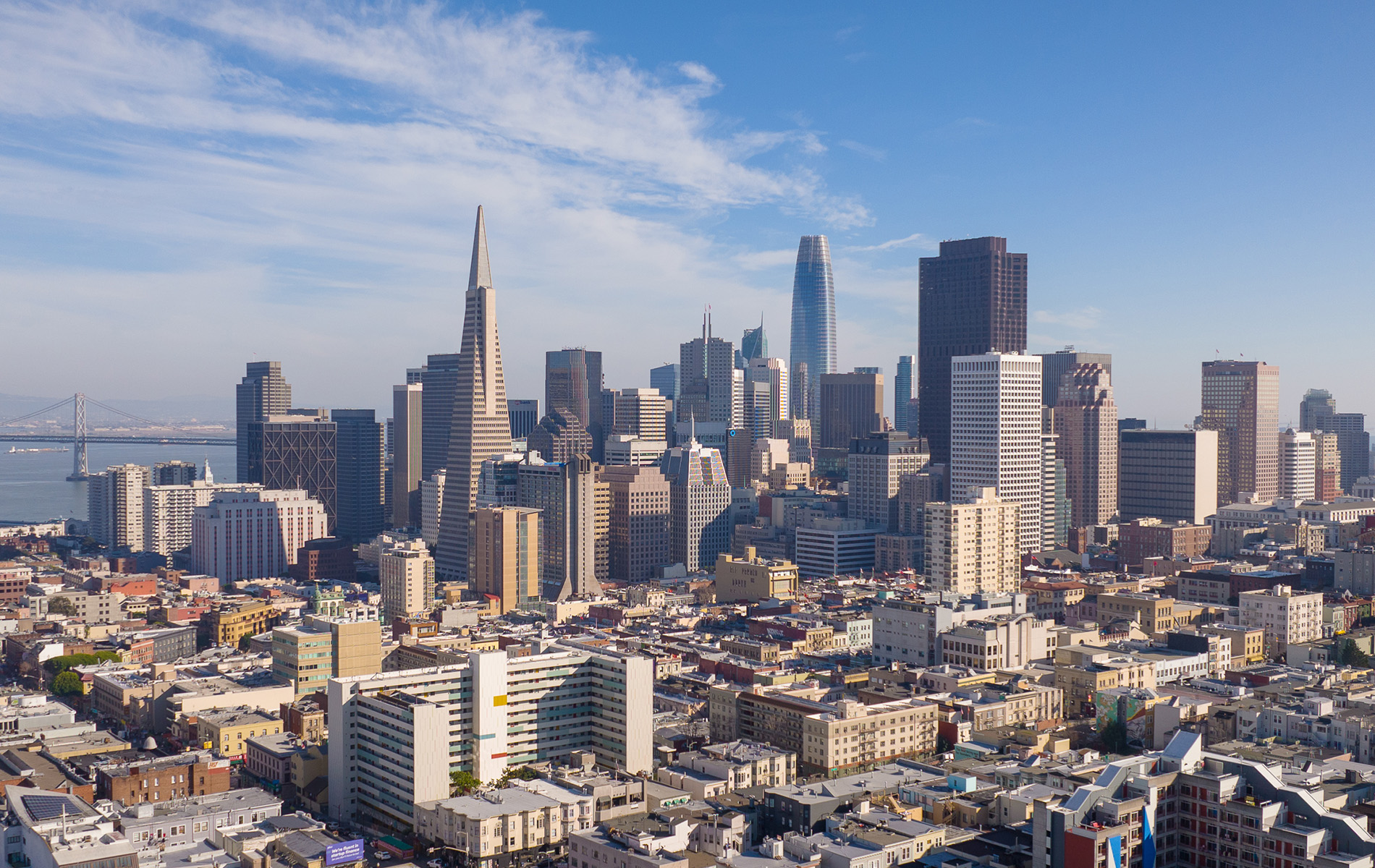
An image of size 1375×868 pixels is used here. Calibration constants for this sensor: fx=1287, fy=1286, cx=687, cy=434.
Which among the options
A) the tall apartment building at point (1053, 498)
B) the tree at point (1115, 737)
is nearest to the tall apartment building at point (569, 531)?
the tall apartment building at point (1053, 498)

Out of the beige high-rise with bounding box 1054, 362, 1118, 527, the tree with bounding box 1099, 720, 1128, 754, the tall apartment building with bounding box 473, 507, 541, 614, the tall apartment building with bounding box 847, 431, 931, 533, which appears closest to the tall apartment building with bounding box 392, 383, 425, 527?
the tall apartment building with bounding box 847, 431, 931, 533

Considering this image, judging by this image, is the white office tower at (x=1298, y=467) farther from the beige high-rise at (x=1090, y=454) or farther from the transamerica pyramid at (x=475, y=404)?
the transamerica pyramid at (x=475, y=404)

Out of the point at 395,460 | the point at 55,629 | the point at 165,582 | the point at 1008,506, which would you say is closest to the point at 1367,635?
the point at 1008,506

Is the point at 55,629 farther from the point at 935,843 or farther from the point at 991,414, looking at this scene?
the point at 991,414

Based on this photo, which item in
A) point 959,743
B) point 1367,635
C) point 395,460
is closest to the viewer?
point 959,743

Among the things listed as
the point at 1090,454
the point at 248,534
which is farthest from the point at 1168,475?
the point at 248,534

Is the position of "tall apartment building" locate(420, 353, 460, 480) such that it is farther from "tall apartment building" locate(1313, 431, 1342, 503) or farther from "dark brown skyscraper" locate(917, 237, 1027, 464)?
"tall apartment building" locate(1313, 431, 1342, 503)
